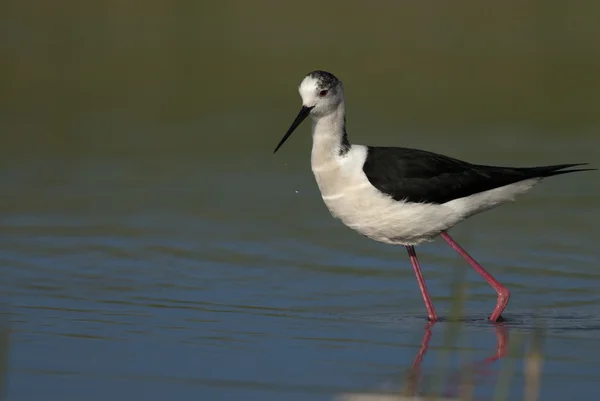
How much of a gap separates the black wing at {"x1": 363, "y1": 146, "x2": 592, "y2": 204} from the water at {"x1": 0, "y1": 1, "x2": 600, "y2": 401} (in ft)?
1.72

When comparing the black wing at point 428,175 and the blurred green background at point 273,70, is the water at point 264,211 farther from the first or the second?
the black wing at point 428,175

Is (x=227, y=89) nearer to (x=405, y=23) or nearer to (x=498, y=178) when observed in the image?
(x=405, y=23)

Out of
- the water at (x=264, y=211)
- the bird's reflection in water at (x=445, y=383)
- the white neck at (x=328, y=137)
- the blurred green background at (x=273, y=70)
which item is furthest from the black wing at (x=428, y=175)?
the blurred green background at (x=273, y=70)

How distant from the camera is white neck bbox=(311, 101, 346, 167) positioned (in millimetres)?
6457

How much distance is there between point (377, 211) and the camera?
Answer: 6.34m

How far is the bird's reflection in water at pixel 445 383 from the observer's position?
463 cm

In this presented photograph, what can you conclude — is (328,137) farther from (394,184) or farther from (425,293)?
(425,293)

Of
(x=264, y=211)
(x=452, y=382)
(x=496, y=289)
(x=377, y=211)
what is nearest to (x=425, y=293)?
(x=496, y=289)

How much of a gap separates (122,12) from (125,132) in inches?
215

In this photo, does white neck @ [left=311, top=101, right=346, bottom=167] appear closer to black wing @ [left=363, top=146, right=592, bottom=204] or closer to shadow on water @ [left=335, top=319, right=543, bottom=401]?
black wing @ [left=363, top=146, right=592, bottom=204]

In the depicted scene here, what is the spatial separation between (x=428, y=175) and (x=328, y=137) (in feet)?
1.73

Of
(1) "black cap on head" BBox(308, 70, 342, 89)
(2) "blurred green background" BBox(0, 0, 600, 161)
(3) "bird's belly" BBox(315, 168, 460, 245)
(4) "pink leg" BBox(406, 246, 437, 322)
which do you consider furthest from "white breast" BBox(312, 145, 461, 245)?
(2) "blurred green background" BBox(0, 0, 600, 161)

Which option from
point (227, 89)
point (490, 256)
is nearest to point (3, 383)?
point (490, 256)

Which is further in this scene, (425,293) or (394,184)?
(425,293)
